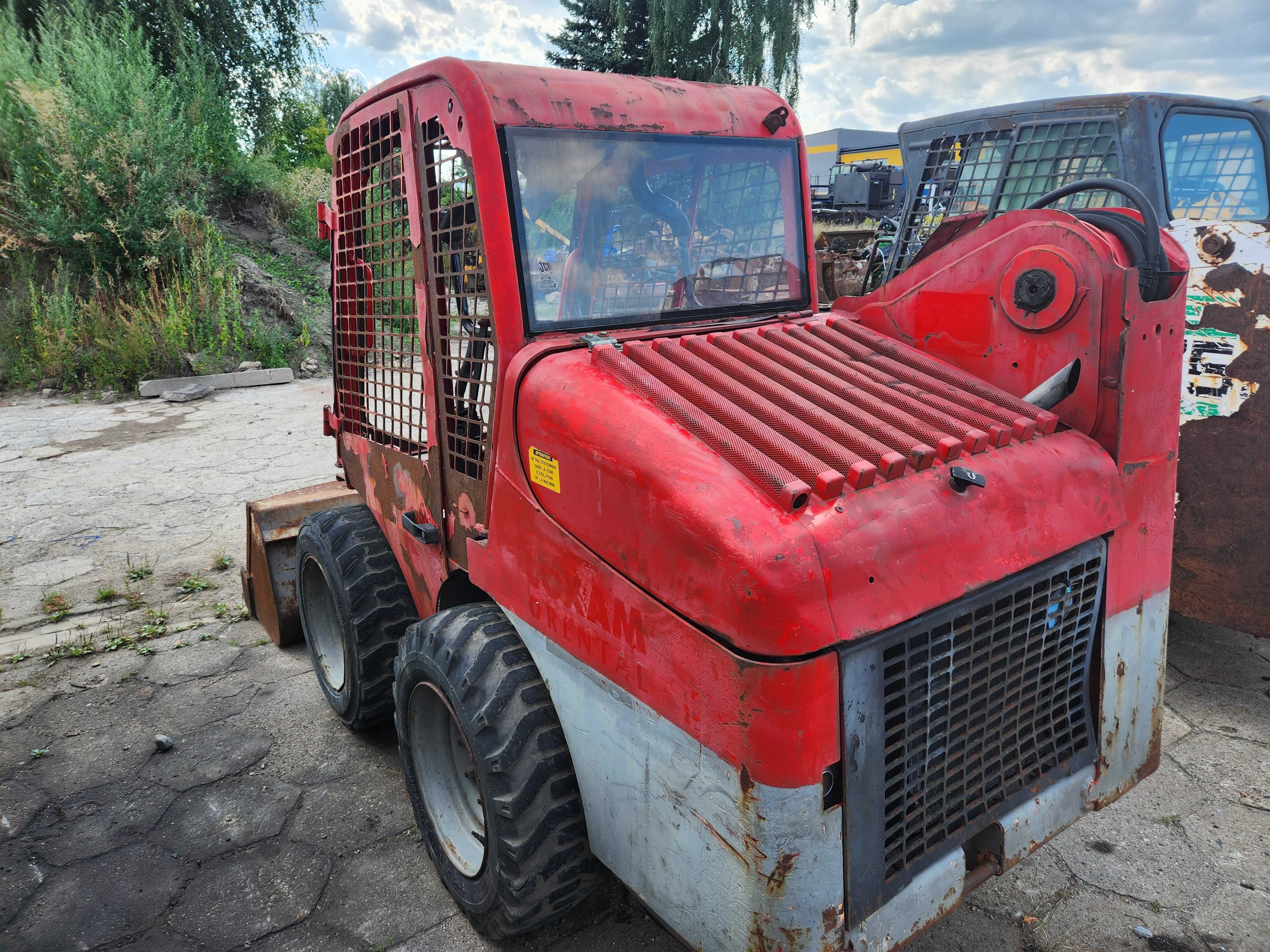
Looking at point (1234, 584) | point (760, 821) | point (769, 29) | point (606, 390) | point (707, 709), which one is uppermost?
point (769, 29)

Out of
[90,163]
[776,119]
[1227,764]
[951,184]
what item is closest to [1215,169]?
[951,184]

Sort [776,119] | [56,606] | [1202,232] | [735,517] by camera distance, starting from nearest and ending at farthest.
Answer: [735,517]
[776,119]
[1202,232]
[56,606]

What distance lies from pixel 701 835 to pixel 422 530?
1.34 meters

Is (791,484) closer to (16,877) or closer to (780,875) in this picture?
(780,875)

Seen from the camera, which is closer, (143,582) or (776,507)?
(776,507)

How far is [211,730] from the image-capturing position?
3203 mm

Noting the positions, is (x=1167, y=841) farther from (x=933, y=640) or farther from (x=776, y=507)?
(x=776, y=507)

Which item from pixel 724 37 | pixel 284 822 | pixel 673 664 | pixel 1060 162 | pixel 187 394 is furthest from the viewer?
pixel 724 37

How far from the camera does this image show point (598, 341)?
79.0 inches

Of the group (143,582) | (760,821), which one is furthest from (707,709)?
(143,582)

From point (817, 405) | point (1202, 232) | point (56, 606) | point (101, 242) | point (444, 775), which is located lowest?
point (56, 606)

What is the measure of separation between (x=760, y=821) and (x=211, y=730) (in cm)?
259

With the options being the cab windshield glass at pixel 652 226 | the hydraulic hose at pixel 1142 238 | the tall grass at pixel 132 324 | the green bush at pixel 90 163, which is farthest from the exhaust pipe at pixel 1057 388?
the green bush at pixel 90 163

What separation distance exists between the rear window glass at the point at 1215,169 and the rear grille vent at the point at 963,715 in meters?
2.34
